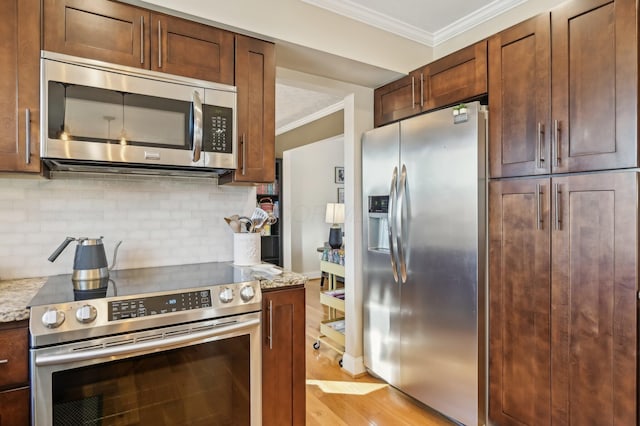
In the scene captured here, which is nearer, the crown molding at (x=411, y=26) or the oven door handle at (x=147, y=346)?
the oven door handle at (x=147, y=346)

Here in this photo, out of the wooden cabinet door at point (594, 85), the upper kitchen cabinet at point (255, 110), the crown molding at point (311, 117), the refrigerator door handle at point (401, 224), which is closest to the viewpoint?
the wooden cabinet door at point (594, 85)

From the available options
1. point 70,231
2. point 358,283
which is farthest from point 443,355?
point 70,231

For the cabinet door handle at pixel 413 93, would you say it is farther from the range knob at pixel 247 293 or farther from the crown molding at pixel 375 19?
the range knob at pixel 247 293

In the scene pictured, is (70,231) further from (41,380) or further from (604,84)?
(604,84)

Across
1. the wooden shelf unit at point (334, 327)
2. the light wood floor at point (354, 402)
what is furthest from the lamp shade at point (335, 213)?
the light wood floor at point (354, 402)

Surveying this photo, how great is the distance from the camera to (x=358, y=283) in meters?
2.83

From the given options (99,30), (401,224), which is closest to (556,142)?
(401,224)

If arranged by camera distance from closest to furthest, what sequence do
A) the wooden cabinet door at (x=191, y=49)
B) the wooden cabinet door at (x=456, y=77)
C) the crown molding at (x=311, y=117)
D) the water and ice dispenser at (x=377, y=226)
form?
the wooden cabinet door at (x=191, y=49), the wooden cabinet door at (x=456, y=77), the water and ice dispenser at (x=377, y=226), the crown molding at (x=311, y=117)

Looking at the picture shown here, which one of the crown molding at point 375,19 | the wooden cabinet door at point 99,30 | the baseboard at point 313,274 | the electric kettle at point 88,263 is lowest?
the baseboard at point 313,274

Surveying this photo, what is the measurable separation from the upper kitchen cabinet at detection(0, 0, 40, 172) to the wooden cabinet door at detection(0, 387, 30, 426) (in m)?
0.86

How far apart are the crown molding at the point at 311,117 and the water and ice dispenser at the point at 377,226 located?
1.89 meters

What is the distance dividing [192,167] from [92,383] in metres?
1.02

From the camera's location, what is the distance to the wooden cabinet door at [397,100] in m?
2.48

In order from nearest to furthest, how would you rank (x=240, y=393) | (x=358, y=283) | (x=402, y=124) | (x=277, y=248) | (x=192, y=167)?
(x=240, y=393) → (x=192, y=167) → (x=402, y=124) → (x=358, y=283) → (x=277, y=248)
